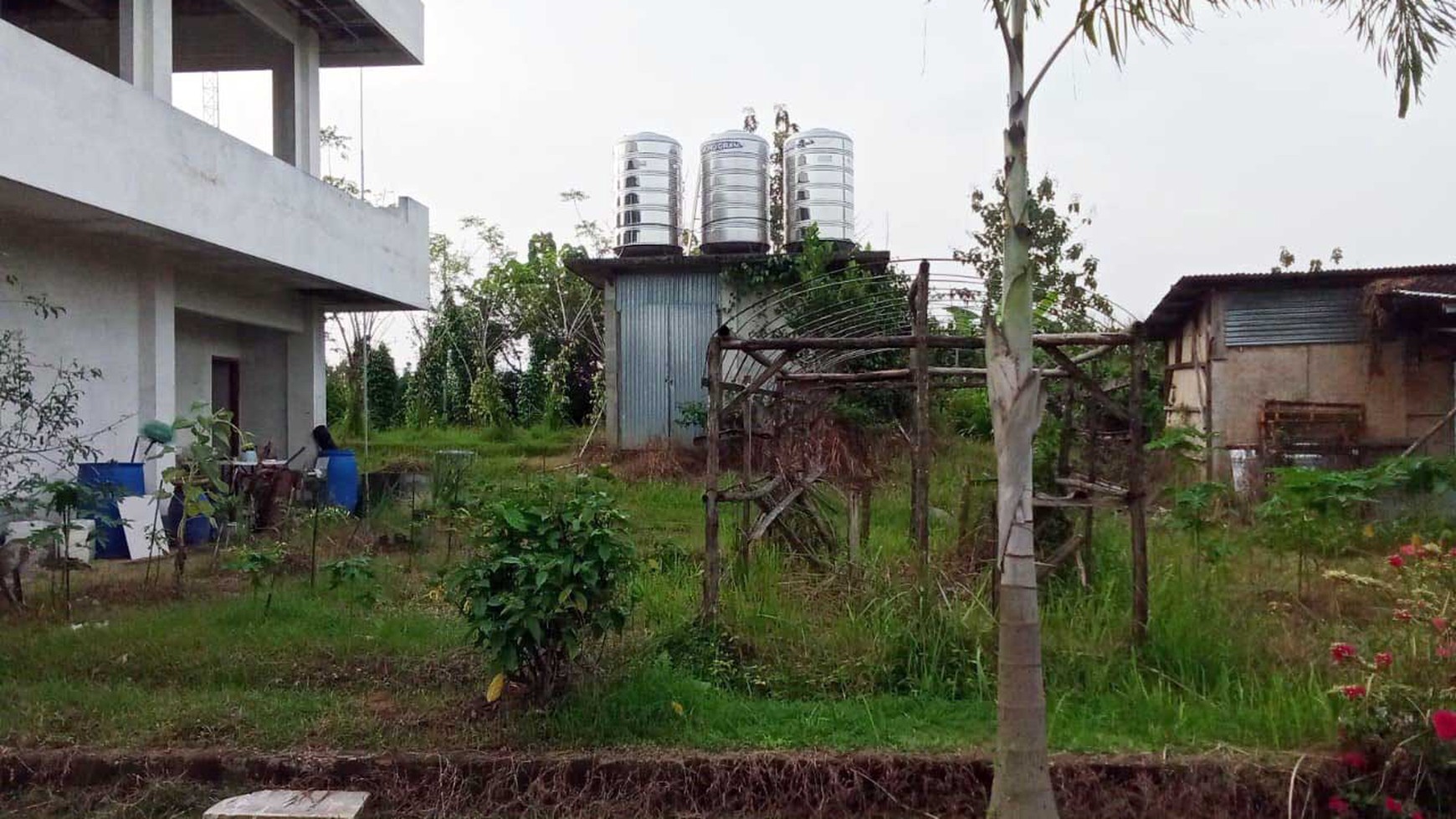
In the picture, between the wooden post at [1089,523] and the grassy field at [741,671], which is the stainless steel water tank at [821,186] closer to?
the grassy field at [741,671]

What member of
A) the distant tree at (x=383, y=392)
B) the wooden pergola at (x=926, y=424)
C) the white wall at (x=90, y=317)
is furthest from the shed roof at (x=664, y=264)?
the distant tree at (x=383, y=392)

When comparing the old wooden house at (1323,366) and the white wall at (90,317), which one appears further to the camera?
the old wooden house at (1323,366)

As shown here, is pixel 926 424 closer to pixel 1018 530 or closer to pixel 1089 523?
pixel 1089 523

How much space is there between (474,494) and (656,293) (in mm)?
7459

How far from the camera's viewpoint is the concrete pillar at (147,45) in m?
9.92

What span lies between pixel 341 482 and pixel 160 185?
4.70 meters

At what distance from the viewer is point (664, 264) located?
15445 mm

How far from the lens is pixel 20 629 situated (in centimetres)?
646

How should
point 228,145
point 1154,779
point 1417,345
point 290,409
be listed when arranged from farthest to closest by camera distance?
point 290,409, point 1417,345, point 228,145, point 1154,779

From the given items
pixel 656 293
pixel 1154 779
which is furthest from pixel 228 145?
pixel 1154 779

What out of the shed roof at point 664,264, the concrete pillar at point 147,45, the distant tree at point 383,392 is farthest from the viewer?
the distant tree at point 383,392

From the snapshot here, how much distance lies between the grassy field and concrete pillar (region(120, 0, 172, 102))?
5.38 m

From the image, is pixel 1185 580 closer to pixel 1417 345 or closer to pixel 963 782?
pixel 963 782

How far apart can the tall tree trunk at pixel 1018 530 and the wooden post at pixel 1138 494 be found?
2.28 m
